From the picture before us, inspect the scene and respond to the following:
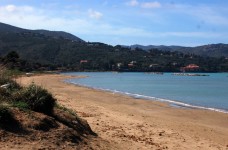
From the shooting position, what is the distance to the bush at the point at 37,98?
10547mm

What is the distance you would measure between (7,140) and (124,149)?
2.84 metres

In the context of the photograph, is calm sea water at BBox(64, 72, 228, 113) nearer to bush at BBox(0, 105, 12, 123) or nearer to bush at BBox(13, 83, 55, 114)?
bush at BBox(13, 83, 55, 114)

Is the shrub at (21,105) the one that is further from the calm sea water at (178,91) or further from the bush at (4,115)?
the calm sea water at (178,91)

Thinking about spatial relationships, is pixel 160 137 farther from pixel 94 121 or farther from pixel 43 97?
pixel 43 97

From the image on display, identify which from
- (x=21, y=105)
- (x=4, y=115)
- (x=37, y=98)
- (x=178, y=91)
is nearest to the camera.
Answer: (x=4, y=115)

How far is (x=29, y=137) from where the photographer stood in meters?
8.70

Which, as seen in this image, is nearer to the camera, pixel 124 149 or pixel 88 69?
pixel 124 149

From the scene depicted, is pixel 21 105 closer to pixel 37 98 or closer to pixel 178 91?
pixel 37 98

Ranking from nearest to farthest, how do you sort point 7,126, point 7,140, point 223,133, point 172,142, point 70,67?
point 7,140 → point 7,126 → point 172,142 → point 223,133 → point 70,67

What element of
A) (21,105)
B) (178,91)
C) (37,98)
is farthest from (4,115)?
(178,91)

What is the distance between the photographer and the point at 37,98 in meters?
10.6

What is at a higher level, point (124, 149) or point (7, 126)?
point (7, 126)

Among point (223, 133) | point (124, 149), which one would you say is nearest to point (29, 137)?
point (124, 149)

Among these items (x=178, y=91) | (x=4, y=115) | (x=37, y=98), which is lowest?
(x=178, y=91)
